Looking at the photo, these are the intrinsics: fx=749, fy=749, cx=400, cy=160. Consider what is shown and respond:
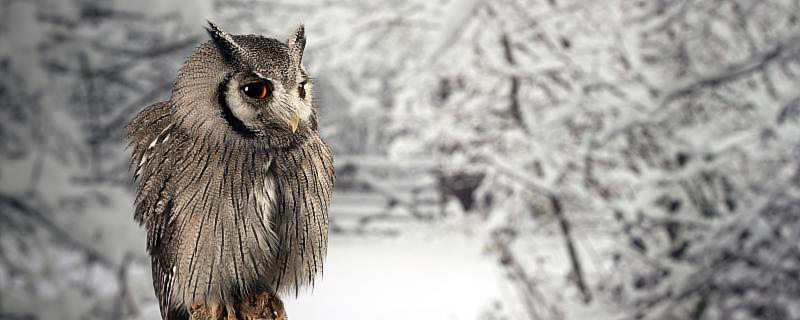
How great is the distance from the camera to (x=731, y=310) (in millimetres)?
2521

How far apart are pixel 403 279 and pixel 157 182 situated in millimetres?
1594

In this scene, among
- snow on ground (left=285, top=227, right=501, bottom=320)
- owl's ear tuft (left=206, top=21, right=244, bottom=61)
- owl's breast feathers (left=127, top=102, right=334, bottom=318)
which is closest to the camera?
owl's ear tuft (left=206, top=21, right=244, bottom=61)

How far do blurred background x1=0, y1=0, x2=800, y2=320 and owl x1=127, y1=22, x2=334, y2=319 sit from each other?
147 centimetres

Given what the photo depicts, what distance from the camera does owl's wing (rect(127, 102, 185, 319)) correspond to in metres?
1.01

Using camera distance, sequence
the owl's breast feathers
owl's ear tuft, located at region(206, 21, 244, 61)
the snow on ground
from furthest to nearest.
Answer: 1. the snow on ground
2. the owl's breast feathers
3. owl's ear tuft, located at region(206, 21, 244, 61)

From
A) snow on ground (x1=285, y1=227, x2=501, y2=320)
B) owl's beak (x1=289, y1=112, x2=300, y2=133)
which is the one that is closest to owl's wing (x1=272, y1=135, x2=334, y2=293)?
Result: owl's beak (x1=289, y1=112, x2=300, y2=133)

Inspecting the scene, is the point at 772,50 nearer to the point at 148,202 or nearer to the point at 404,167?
the point at 404,167

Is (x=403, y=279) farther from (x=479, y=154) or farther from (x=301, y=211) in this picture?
(x=301, y=211)

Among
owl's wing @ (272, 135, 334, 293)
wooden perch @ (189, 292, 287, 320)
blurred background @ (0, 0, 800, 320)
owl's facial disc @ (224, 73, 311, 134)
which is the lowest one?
wooden perch @ (189, 292, 287, 320)

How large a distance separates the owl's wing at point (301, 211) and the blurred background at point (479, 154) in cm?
141

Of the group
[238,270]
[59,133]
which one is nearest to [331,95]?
[59,133]

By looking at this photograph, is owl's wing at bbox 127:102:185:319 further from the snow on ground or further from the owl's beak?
the snow on ground

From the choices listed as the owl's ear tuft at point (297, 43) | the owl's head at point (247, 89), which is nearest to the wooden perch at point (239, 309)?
the owl's head at point (247, 89)

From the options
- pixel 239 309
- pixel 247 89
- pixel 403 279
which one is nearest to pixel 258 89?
pixel 247 89
